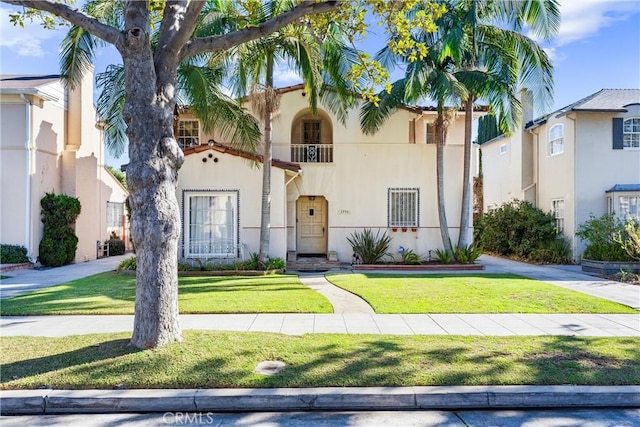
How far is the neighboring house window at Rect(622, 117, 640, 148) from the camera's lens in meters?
17.2

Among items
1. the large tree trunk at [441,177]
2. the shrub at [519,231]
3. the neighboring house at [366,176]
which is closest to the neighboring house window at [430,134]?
the neighboring house at [366,176]

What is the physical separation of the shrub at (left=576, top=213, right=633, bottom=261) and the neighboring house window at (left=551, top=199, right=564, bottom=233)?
286 cm

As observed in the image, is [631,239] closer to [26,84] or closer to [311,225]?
[311,225]

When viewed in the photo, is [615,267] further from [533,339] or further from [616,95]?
[533,339]

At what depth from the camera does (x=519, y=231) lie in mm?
19453

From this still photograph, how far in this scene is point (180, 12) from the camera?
6.42 meters

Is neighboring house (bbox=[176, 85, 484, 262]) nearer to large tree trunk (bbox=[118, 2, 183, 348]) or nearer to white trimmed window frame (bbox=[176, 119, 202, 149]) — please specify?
white trimmed window frame (bbox=[176, 119, 202, 149])

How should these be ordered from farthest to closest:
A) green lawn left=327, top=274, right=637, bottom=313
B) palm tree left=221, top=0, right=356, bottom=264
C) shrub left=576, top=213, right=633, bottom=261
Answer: shrub left=576, top=213, right=633, bottom=261 < palm tree left=221, top=0, right=356, bottom=264 < green lawn left=327, top=274, right=637, bottom=313

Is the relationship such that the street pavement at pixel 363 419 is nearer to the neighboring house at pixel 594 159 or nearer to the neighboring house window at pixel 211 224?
the neighboring house window at pixel 211 224

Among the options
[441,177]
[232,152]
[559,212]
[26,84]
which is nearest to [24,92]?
[26,84]

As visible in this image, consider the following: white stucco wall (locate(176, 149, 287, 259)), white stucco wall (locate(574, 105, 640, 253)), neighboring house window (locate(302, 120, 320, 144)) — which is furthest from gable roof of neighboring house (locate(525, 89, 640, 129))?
white stucco wall (locate(176, 149, 287, 259))

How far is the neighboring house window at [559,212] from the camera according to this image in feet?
60.4

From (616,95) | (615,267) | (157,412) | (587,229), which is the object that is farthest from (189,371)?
(616,95)

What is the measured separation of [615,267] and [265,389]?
45.4 feet
